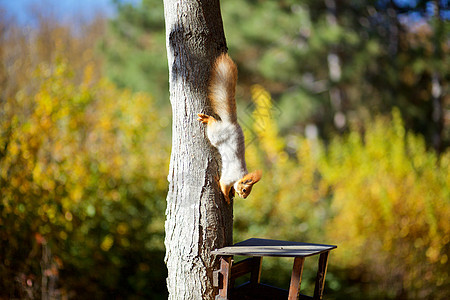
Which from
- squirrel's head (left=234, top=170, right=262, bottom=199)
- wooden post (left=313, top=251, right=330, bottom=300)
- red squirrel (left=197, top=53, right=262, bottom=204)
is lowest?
wooden post (left=313, top=251, right=330, bottom=300)

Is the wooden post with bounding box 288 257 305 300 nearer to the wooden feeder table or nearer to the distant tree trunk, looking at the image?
the wooden feeder table

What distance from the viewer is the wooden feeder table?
130 cm

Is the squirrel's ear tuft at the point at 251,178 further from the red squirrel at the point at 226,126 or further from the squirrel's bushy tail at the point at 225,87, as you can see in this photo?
the squirrel's bushy tail at the point at 225,87

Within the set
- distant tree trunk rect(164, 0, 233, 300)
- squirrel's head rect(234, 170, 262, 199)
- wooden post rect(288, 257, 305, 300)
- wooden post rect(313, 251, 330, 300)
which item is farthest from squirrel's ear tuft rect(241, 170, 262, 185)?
wooden post rect(313, 251, 330, 300)

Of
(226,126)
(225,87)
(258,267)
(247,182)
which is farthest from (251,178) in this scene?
(258,267)

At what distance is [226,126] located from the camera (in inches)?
53.2

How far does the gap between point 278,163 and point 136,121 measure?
5.32ft

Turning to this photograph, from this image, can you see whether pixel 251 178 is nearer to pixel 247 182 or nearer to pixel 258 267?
pixel 247 182

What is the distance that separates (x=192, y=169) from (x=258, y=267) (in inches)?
19.3

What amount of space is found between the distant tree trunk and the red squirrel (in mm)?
38

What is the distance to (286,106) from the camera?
6387 mm

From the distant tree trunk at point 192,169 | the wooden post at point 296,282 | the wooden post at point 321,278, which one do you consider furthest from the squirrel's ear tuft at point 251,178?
the wooden post at point 321,278

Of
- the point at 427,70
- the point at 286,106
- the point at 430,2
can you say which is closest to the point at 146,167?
the point at 286,106

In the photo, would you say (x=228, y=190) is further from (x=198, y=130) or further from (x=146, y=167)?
(x=146, y=167)
